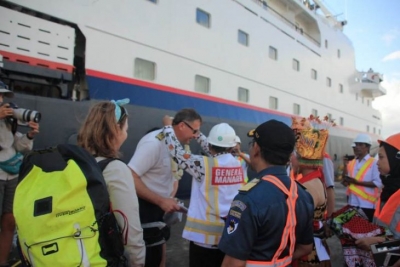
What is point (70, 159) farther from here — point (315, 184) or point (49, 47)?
point (49, 47)

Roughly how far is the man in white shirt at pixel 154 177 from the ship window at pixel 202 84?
5.72m

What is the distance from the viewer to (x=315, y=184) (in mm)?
2451

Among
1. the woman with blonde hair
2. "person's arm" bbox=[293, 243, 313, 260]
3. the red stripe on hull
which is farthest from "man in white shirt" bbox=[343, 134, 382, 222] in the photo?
the red stripe on hull

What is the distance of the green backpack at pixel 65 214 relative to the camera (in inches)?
53.7

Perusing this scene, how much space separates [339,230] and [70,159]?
2.26 meters

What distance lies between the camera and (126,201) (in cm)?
165

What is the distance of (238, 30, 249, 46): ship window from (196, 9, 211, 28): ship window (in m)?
1.50

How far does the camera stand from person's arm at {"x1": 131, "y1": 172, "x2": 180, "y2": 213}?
229cm

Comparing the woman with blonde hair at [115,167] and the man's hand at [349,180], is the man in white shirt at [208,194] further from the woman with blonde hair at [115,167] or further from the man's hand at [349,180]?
the man's hand at [349,180]

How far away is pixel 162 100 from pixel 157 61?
3.09ft

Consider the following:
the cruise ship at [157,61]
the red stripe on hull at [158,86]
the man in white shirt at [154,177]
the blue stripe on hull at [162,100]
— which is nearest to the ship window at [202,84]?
the cruise ship at [157,61]

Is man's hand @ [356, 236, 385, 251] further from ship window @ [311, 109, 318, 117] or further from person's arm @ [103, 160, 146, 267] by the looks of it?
ship window @ [311, 109, 318, 117]

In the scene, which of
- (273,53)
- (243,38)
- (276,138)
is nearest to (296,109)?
(273,53)

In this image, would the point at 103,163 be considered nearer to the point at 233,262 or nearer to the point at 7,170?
the point at 233,262
